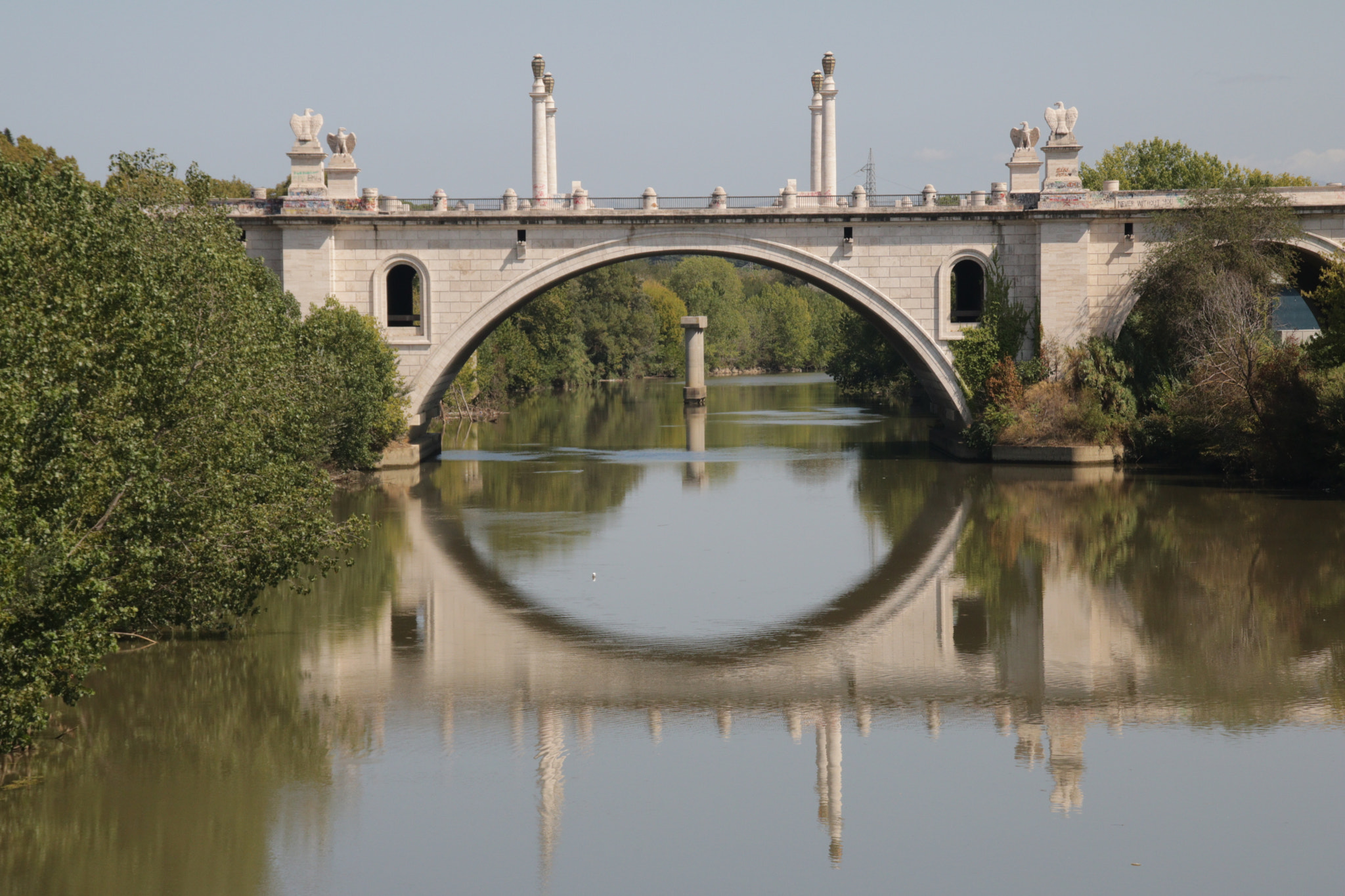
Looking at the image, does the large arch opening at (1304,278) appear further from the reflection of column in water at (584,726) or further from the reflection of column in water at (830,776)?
the reflection of column in water at (584,726)

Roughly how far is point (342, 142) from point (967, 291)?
18383 millimetres

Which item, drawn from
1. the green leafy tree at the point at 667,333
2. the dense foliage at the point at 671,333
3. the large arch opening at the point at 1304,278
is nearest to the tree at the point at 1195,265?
the large arch opening at the point at 1304,278

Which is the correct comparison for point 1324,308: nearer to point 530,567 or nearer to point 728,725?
point 530,567

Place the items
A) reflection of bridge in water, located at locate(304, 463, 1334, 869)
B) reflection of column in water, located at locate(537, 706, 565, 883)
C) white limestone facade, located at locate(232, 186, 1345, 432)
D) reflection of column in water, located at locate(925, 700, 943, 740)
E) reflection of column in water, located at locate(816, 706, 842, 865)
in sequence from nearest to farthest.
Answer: reflection of column in water, located at locate(537, 706, 565, 883)
reflection of column in water, located at locate(816, 706, 842, 865)
reflection of column in water, located at locate(925, 700, 943, 740)
reflection of bridge in water, located at locate(304, 463, 1334, 869)
white limestone facade, located at locate(232, 186, 1345, 432)

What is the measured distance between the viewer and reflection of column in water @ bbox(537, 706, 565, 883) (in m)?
10.3

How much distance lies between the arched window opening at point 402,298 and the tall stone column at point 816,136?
11.6 meters

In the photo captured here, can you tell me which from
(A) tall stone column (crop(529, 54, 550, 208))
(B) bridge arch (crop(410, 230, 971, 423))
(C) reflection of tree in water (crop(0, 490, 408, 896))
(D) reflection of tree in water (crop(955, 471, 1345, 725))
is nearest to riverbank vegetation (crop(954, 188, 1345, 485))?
(B) bridge arch (crop(410, 230, 971, 423))

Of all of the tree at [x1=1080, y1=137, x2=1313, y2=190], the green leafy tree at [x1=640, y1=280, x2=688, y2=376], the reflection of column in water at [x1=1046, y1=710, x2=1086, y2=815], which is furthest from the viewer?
the green leafy tree at [x1=640, y1=280, x2=688, y2=376]

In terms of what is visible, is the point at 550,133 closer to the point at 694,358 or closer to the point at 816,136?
the point at 816,136

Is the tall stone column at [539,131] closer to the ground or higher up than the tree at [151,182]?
higher up

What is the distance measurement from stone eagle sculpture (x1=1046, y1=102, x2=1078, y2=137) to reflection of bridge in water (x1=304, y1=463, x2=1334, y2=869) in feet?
61.5

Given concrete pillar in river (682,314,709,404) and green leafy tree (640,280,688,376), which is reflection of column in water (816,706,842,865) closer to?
concrete pillar in river (682,314,709,404)

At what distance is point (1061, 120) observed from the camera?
115ft

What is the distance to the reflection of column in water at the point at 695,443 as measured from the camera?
33.0m
